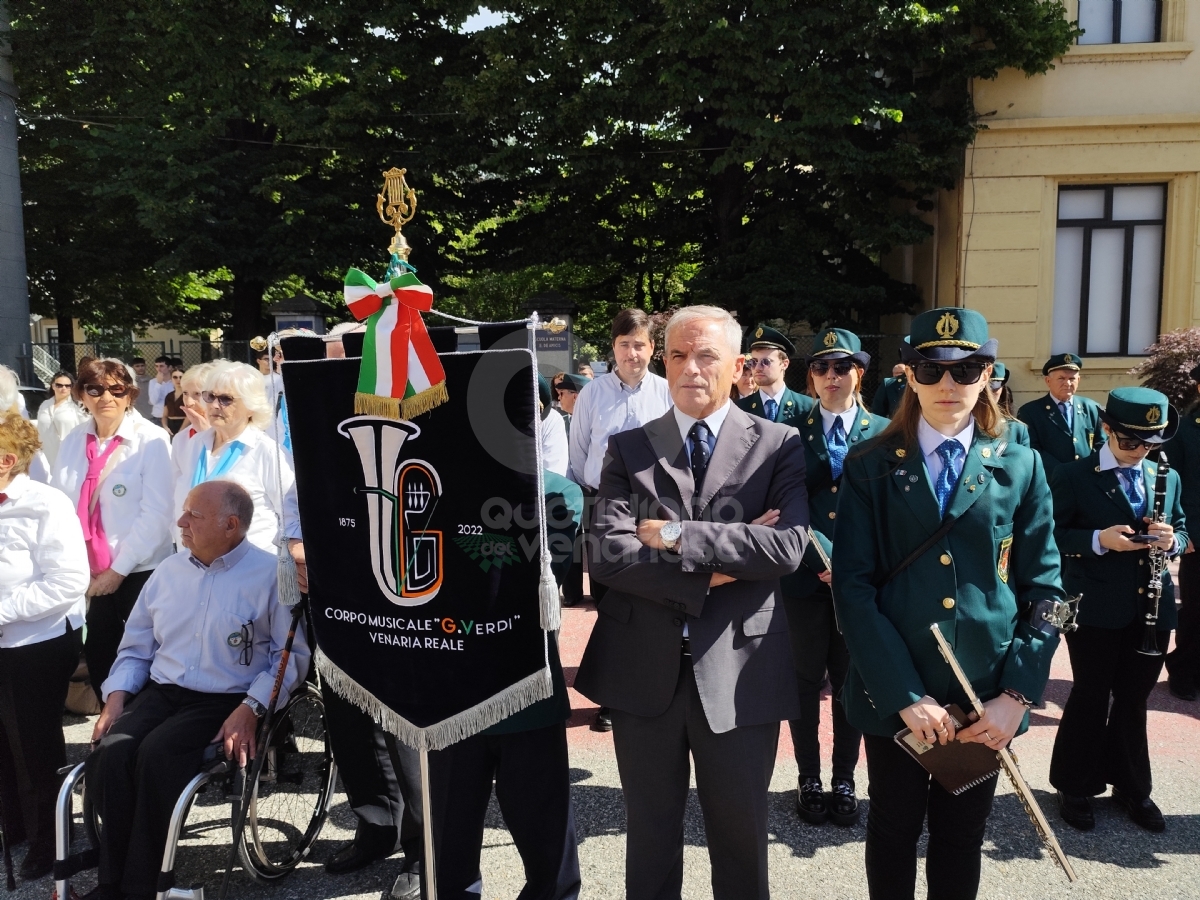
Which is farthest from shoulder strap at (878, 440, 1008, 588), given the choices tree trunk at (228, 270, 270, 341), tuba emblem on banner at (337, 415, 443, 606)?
tree trunk at (228, 270, 270, 341)

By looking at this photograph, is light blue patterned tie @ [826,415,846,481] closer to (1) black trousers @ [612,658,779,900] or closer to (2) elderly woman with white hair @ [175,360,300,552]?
(1) black trousers @ [612,658,779,900]

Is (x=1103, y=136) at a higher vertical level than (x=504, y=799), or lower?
higher

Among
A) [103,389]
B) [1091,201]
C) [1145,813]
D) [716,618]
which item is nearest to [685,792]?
[716,618]

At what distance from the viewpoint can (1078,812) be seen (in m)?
3.75

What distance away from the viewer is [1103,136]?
13.2m

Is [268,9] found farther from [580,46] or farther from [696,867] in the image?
[696,867]

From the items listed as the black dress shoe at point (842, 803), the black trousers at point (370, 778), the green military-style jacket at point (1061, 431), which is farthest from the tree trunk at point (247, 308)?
the black dress shoe at point (842, 803)

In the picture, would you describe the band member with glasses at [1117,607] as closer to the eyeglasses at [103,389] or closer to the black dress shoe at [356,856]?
the black dress shoe at [356,856]

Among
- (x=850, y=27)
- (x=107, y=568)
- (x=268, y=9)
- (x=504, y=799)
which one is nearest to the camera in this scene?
(x=504, y=799)

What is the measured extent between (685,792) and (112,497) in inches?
130

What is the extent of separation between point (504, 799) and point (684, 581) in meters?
1.01

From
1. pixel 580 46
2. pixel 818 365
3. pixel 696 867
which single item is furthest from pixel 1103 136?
pixel 696 867

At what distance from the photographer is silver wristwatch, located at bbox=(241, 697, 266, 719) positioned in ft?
10.7

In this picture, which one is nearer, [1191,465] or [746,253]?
[1191,465]
